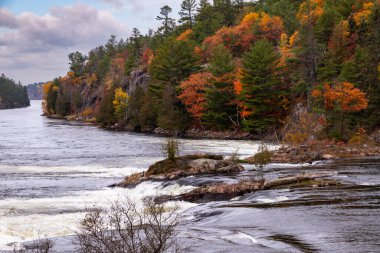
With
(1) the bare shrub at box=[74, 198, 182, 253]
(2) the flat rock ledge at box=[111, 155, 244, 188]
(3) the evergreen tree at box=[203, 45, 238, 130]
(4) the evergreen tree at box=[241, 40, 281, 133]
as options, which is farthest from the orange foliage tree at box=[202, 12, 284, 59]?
(1) the bare shrub at box=[74, 198, 182, 253]

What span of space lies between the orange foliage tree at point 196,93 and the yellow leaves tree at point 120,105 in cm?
2293

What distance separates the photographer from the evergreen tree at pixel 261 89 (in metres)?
63.6

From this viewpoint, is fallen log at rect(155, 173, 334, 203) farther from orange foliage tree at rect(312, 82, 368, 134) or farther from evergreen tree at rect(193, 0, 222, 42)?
evergreen tree at rect(193, 0, 222, 42)

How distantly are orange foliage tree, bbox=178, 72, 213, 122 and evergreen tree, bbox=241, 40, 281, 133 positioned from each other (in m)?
8.48

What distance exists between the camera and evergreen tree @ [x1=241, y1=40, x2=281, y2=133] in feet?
209

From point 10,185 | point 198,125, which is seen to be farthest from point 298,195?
point 198,125

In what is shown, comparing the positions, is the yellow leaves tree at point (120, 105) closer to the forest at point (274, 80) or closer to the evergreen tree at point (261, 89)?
the forest at point (274, 80)

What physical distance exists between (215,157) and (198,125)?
43.3 m

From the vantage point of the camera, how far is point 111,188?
29203 millimetres

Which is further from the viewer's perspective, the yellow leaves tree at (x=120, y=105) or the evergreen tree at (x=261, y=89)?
the yellow leaves tree at (x=120, y=105)

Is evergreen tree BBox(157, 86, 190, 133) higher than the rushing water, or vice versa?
evergreen tree BBox(157, 86, 190, 133)

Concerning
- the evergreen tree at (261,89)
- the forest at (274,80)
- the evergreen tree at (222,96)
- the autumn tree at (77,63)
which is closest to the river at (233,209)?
the forest at (274,80)

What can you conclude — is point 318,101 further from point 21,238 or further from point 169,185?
point 21,238

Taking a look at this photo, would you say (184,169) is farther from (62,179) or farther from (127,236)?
(127,236)
